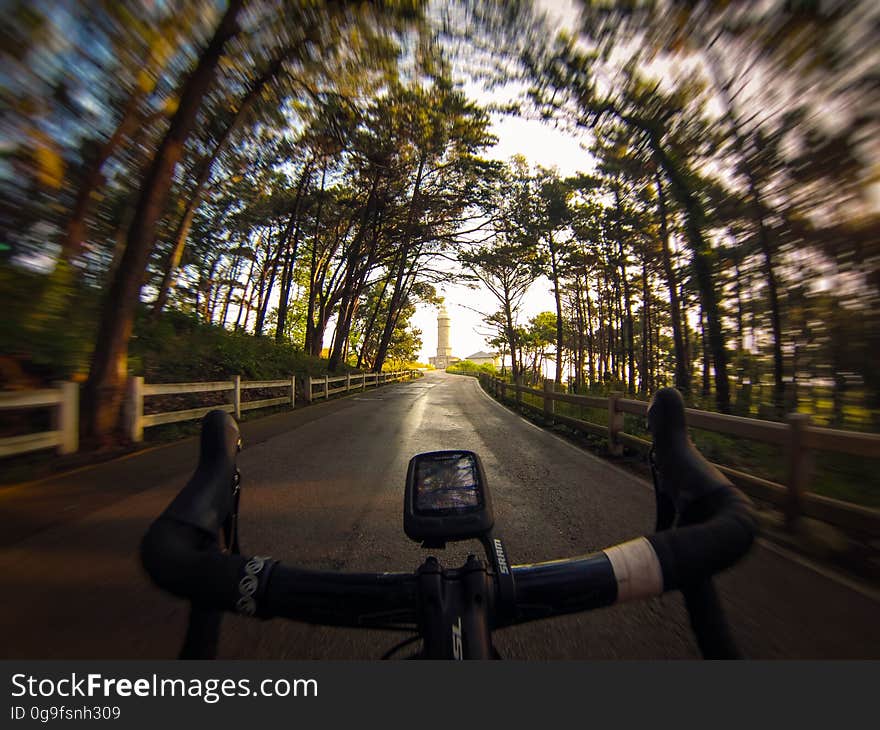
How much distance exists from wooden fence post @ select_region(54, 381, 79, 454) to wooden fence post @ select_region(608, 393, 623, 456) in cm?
786

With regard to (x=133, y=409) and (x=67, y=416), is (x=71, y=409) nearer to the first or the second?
(x=67, y=416)

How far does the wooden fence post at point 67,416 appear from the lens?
18.0ft

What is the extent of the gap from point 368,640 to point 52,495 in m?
4.17

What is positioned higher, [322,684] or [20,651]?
[322,684]

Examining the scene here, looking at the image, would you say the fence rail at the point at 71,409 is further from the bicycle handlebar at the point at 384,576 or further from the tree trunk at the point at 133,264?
the bicycle handlebar at the point at 384,576

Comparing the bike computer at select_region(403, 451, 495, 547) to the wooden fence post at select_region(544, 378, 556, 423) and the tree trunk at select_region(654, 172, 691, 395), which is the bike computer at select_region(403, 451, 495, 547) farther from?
the tree trunk at select_region(654, 172, 691, 395)

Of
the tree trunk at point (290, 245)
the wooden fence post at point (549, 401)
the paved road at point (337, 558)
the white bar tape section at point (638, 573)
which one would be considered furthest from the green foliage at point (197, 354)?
the white bar tape section at point (638, 573)

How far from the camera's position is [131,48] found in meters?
7.11

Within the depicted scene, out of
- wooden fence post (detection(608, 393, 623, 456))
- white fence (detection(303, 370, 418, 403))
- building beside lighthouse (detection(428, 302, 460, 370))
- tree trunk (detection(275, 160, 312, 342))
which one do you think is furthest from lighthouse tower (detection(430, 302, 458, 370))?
wooden fence post (detection(608, 393, 623, 456))

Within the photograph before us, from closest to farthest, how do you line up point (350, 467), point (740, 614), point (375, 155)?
point (740, 614), point (350, 467), point (375, 155)

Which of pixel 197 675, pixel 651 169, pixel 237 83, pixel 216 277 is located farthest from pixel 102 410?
pixel 216 277

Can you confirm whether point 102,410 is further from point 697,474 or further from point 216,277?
point 216,277

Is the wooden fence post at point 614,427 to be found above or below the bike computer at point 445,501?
below

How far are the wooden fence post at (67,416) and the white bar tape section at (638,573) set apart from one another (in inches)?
278
